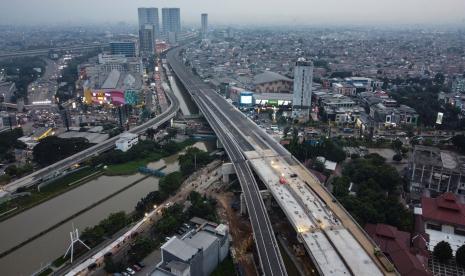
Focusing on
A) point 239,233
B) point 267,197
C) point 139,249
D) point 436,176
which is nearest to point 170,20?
point 267,197

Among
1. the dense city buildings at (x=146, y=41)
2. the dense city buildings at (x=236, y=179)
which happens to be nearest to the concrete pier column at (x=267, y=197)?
the dense city buildings at (x=236, y=179)

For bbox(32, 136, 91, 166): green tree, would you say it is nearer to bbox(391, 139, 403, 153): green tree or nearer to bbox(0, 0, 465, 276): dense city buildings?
bbox(0, 0, 465, 276): dense city buildings

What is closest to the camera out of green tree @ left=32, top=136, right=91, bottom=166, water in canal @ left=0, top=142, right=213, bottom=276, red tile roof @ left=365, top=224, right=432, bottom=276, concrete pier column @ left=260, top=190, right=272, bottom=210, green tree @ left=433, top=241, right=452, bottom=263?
red tile roof @ left=365, top=224, right=432, bottom=276

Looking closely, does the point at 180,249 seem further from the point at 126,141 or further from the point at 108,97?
the point at 108,97

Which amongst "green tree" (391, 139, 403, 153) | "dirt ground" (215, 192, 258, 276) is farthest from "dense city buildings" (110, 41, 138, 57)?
"dirt ground" (215, 192, 258, 276)

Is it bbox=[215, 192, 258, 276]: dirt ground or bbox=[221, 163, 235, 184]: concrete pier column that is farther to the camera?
bbox=[221, 163, 235, 184]: concrete pier column

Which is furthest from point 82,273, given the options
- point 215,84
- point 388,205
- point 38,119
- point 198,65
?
point 198,65

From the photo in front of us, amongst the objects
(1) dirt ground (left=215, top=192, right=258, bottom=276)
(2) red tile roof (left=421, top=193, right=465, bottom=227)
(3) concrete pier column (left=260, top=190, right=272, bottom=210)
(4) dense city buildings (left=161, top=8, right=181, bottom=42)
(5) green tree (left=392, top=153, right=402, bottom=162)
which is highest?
(4) dense city buildings (left=161, top=8, right=181, bottom=42)
